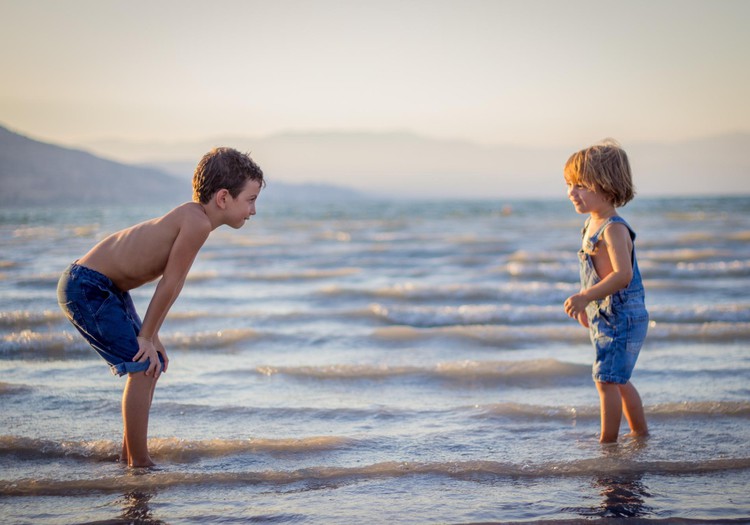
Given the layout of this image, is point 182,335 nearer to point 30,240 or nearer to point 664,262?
point 664,262

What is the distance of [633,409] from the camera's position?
405cm

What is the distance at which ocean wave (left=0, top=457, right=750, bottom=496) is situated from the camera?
3.42 metres

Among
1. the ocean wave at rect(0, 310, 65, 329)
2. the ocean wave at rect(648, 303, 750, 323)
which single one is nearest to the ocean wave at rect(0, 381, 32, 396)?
the ocean wave at rect(0, 310, 65, 329)

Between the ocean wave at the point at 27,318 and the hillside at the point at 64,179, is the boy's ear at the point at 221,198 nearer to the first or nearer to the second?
the ocean wave at the point at 27,318

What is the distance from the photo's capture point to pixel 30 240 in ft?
61.1

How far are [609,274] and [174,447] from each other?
250 cm

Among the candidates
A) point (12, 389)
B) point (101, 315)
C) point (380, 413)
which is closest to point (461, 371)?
point (380, 413)

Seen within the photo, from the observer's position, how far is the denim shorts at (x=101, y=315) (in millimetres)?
3490

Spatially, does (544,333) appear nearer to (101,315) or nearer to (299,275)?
(101,315)

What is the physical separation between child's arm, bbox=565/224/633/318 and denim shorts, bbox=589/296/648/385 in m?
0.16

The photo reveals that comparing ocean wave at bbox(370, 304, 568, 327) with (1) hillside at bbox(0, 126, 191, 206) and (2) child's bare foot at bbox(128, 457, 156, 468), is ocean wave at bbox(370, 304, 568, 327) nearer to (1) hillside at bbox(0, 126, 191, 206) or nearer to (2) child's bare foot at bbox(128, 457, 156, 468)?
(2) child's bare foot at bbox(128, 457, 156, 468)

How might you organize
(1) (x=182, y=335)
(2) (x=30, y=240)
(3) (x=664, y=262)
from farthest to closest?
(2) (x=30, y=240) < (3) (x=664, y=262) < (1) (x=182, y=335)

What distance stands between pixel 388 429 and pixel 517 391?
1.32 meters

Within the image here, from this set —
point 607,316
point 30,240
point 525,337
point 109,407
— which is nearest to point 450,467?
point 607,316
